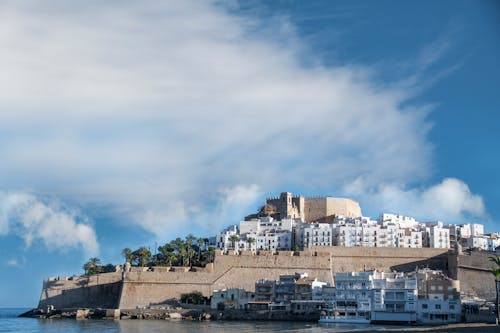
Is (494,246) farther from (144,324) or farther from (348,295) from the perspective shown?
(144,324)

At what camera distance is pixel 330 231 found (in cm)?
7219

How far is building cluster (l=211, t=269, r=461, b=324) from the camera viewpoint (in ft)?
171

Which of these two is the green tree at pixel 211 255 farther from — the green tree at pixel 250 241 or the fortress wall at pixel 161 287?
the green tree at pixel 250 241

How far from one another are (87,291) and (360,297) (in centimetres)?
2694

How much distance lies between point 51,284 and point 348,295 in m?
30.4

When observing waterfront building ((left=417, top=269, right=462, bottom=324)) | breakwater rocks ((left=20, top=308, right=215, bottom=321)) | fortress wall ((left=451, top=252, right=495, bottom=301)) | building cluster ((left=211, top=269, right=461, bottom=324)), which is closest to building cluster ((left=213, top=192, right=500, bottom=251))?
fortress wall ((left=451, top=252, right=495, bottom=301))

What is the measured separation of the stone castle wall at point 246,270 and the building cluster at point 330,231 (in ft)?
19.4

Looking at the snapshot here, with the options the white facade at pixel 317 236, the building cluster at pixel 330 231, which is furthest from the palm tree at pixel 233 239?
the white facade at pixel 317 236

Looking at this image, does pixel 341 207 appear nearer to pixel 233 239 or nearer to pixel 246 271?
pixel 233 239

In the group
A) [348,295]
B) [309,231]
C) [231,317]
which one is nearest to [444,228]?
[309,231]

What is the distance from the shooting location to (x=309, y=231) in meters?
72.3

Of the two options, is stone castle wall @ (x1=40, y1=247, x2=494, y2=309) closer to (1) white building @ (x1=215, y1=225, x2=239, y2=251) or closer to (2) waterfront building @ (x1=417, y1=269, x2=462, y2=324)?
(2) waterfront building @ (x1=417, y1=269, x2=462, y2=324)

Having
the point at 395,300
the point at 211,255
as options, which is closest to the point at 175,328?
the point at 395,300

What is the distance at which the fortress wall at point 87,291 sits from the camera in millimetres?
65312
